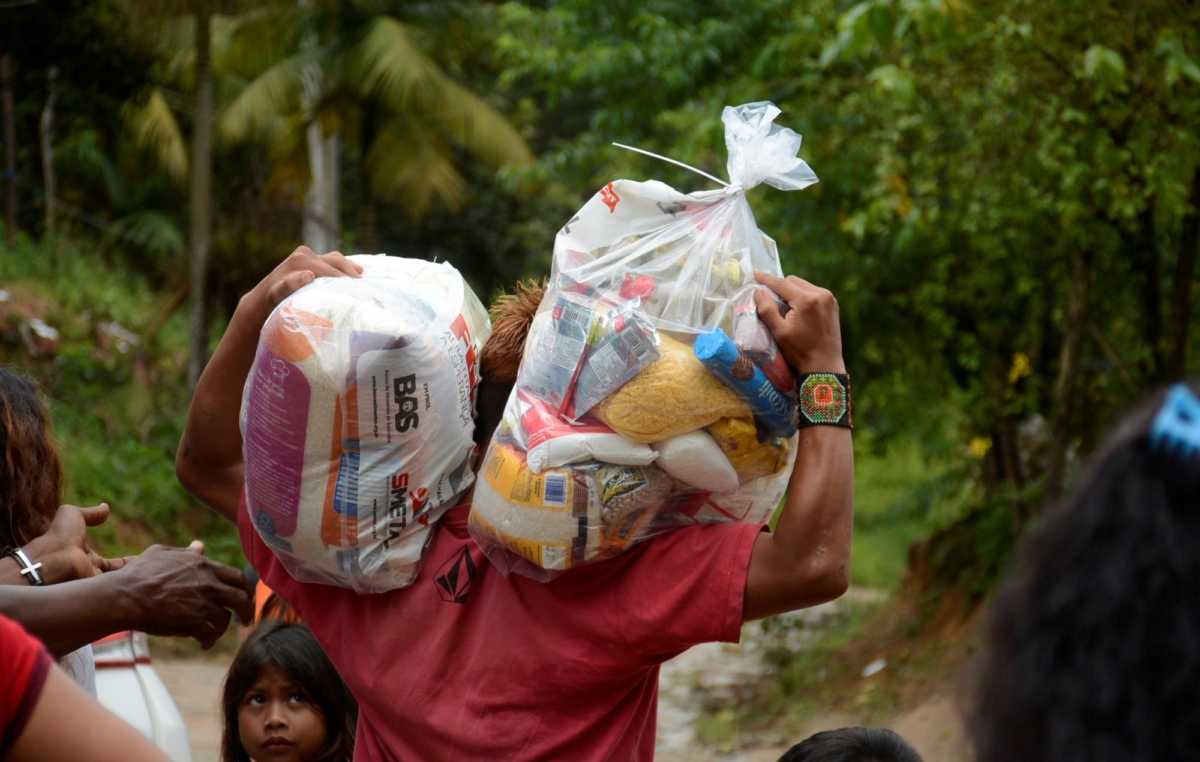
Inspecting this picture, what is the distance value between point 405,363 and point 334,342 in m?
0.11

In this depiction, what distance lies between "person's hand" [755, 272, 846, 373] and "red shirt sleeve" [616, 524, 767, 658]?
0.86 feet

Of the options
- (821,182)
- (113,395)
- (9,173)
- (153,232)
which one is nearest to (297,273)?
(821,182)

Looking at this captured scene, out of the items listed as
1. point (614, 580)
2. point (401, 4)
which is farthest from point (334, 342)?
point (401, 4)

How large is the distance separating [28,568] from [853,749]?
1.51 metres

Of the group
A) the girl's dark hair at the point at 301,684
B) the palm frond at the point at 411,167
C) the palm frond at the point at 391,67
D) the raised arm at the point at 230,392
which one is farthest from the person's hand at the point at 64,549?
the palm frond at the point at 411,167

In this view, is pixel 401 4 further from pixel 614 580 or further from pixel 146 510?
pixel 614 580

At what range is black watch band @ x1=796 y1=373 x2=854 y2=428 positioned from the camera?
1694mm

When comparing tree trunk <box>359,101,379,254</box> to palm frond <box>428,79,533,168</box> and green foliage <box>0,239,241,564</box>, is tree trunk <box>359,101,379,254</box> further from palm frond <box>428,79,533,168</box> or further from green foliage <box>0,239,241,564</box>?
green foliage <box>0,239,241,564</box>

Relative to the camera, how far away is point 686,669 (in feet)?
32.5

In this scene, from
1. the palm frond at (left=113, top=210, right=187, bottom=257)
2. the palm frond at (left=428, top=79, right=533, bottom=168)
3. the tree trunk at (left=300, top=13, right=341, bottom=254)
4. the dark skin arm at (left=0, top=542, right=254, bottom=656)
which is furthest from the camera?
the palm frond at (left=113, top=210, right=187, bottom=257)

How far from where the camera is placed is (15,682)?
1104mm

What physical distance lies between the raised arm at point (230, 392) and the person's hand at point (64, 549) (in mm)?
201

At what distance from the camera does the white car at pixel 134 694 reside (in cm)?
301

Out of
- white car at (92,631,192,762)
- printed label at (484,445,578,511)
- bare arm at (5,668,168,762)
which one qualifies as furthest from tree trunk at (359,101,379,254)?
bare arm at (5,668,168,762)
